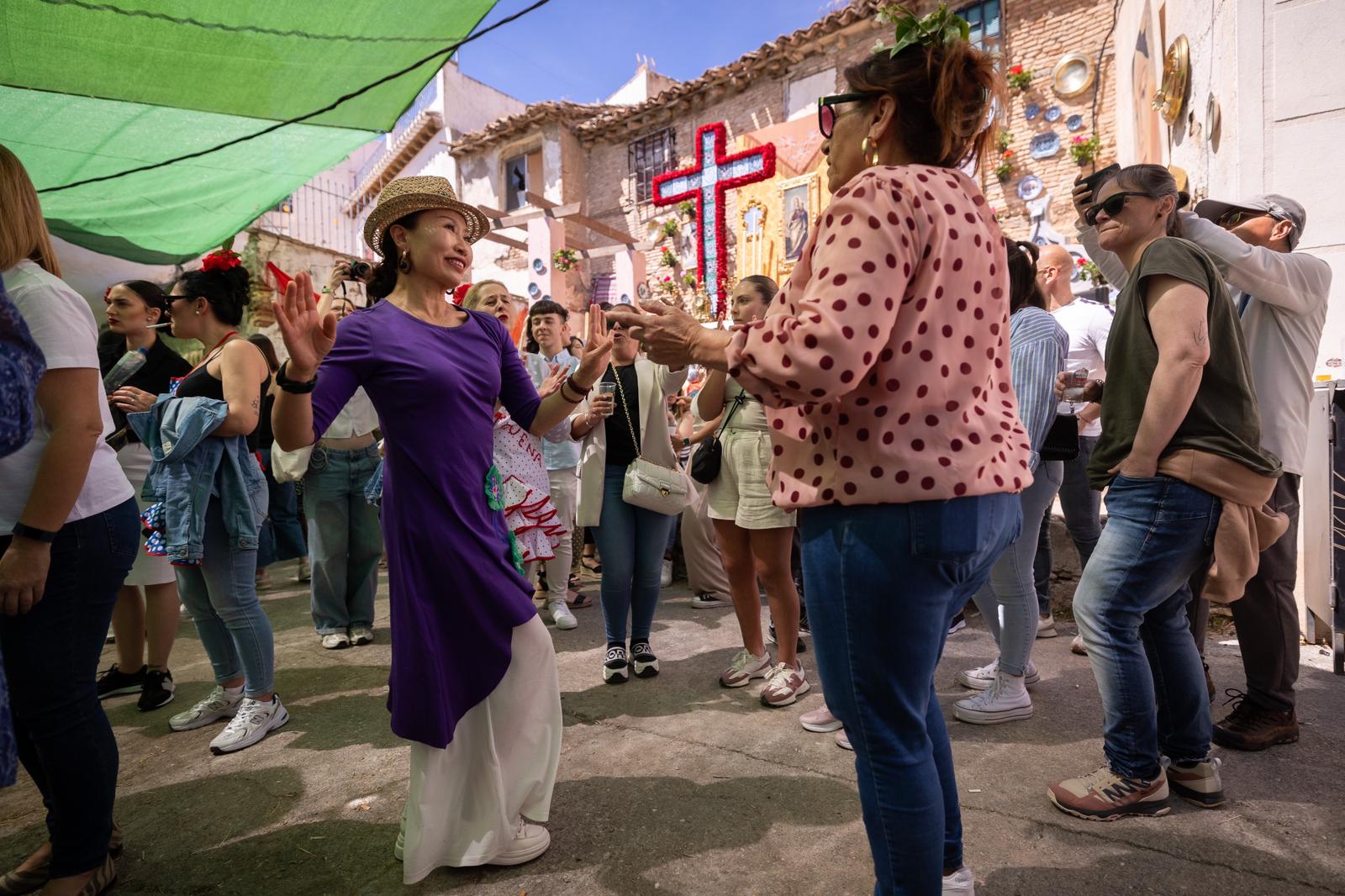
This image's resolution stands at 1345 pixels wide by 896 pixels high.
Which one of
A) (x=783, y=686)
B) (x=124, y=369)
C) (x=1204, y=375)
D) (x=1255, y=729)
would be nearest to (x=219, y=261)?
(x=124, y=369)

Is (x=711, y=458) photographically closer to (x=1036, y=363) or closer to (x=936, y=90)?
(x=1036, y=363)

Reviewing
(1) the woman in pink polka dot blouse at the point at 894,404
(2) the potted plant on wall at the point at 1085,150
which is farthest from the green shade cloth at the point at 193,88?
(2) the potted plant on wall at the point at 1085,150

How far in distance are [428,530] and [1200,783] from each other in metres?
2.51

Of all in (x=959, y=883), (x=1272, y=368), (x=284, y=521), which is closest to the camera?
(x=959, y=883)

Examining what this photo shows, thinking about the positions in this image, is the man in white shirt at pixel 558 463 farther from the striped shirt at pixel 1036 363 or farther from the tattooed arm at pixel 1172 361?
the tattooed arm at pixel 1172 361

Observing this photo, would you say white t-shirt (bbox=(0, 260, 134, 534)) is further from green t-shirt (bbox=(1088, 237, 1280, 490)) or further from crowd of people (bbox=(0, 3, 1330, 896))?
green t-shirt (bbox=(1088, 237, 1280, 490))

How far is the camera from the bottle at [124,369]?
3602 mm

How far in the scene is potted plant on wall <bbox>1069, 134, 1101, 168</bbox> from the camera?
371 inches

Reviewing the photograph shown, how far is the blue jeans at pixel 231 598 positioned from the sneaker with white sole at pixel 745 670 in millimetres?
2119

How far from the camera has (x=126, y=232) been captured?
600 centimetres

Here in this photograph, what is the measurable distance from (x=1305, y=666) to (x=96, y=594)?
16.2ft

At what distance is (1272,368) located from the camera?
2605 millimetres

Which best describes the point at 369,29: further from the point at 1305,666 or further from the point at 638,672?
the point at 1305,666

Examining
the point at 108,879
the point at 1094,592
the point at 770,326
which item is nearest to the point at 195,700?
the point at 108,879
